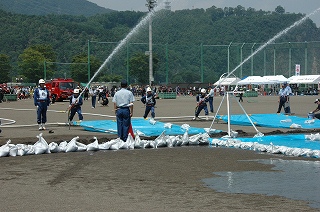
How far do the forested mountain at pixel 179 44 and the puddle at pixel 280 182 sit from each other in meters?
72.6

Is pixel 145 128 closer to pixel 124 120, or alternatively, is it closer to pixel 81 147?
pixel 124 120

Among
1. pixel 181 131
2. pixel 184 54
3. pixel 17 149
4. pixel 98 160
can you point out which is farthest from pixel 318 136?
pixel 184 54

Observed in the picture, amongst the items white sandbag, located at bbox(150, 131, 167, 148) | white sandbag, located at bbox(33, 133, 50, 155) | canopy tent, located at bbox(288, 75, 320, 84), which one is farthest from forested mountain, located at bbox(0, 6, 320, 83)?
white sandbag, located at bbox(33, 133, 50, 155)

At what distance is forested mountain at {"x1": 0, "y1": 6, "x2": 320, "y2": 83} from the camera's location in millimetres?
108188

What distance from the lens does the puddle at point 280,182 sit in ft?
28.6

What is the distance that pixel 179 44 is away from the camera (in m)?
127

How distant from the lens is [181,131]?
64.1 feet

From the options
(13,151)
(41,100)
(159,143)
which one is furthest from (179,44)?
(13,151)

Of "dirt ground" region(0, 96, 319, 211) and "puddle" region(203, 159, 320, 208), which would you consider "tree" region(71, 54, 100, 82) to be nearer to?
"dirt ground" region(0, 96, 319, 211)

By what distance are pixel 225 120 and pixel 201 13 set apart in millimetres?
141627

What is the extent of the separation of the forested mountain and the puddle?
72642mm

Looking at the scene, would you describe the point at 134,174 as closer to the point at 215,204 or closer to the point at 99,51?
the point at 215,204

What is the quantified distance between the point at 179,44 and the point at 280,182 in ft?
389

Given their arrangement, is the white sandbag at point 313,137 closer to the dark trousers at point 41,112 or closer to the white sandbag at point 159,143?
the white sandbag at point 159,143
